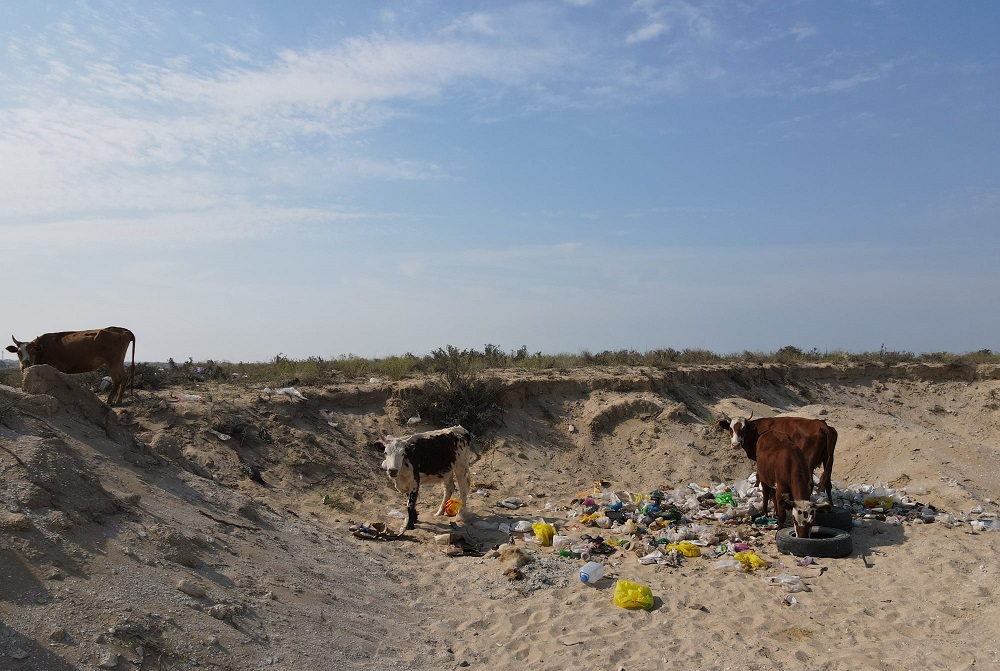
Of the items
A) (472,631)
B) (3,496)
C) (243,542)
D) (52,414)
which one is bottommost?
(472,631)

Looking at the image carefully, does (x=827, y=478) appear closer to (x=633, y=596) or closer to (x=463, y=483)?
(x=633, y=596)

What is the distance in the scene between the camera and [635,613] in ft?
25.0

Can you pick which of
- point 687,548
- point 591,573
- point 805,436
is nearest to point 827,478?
point 805,436

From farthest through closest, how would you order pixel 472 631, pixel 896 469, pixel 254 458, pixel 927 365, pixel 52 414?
1. pixel 927 365
2. pixel 896 469
3. pixel 254 458
4. pixel 52 414
5. pixel 472 631

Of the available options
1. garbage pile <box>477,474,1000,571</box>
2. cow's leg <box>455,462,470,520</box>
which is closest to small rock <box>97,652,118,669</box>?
garbage pile <box>477,474,1000,571</box>

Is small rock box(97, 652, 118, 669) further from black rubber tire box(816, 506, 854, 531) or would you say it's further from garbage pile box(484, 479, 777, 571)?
black rubber tire box(816, 506, 854, 531)

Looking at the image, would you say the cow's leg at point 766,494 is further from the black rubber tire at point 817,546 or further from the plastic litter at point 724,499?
the black rubber tire at point 817,546

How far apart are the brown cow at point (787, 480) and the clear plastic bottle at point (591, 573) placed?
279cm

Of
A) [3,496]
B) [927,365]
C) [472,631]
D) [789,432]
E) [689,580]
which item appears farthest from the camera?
[927,365]

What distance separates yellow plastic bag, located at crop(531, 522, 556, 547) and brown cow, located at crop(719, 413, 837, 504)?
3.41 m

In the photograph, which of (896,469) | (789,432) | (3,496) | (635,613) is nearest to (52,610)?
(3,496)

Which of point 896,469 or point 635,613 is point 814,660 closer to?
point 635,613

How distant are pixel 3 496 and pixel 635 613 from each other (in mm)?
6072

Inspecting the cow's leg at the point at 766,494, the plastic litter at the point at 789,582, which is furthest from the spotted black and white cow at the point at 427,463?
the plastic litter at the point at 789,582
